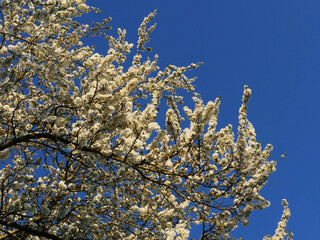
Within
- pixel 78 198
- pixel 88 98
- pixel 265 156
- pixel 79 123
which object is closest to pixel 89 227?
pixel 78 198

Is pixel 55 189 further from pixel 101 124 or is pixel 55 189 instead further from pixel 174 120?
pixel 174 120

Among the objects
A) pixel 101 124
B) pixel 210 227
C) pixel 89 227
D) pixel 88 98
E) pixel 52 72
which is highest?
pixel 52 72

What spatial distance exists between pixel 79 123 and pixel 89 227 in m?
2.31

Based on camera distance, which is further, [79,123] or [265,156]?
[79,123]

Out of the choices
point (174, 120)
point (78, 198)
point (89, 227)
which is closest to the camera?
point (174, 120)

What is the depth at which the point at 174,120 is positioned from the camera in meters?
5.68

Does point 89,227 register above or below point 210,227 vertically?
below

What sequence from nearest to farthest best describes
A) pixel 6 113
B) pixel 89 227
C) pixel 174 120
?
pixel 174 120, pixel 6 113, pixel 89 227

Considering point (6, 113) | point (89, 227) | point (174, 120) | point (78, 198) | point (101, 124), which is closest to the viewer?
point (101, 124)

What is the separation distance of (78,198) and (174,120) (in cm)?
309

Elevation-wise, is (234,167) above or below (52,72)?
below

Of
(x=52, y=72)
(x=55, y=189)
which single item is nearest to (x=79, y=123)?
(x=52, y=72)

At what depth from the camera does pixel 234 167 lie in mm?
5410

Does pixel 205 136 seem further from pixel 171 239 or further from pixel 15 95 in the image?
pixel 15 95
